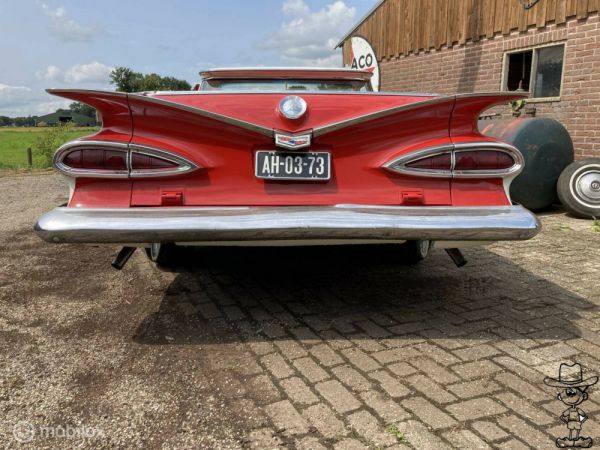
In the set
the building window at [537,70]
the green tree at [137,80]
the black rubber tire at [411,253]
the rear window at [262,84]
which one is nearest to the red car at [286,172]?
the black rubber tire at [411,253]

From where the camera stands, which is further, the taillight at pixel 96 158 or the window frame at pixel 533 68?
the window frame at pixel 533 68

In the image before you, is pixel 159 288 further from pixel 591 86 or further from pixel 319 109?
pixel 591 86

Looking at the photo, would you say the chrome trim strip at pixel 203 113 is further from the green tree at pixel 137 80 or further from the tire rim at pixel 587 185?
the green tree at pixel 137 80

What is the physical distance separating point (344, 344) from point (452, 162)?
1123 millimetres

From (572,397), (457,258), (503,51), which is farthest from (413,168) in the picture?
(503,51)

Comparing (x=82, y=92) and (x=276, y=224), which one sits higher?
(x=82, y=92)

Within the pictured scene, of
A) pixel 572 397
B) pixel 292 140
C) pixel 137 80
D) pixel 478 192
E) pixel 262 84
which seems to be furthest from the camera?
pixel 137 80

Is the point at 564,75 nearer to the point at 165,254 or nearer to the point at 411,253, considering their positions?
the point at 411,253

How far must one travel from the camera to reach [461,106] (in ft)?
8.45

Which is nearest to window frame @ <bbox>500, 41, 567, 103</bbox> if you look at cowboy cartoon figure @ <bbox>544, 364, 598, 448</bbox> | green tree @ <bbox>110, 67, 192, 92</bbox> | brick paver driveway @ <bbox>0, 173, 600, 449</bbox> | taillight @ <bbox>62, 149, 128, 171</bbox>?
brick paver driveway @ <bbox>0, 173, 600, 449</bbox>

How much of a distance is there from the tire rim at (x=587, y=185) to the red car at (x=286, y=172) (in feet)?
13.5

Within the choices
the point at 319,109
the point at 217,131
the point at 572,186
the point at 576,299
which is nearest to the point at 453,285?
the point at 576,299

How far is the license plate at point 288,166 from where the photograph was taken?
2.55m

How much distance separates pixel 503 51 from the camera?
841 centimetres
